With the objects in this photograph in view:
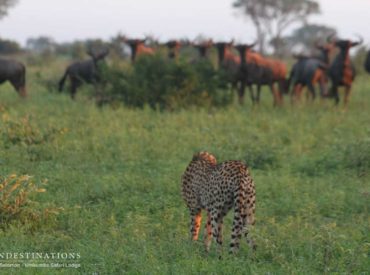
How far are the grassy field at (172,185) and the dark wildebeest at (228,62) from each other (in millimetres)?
2986

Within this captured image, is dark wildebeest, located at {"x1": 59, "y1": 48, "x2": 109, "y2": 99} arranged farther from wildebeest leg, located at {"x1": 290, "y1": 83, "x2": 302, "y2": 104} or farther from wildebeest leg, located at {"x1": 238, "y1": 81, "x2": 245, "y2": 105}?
wildebeest leg, located at {"x1": 290, "y1": 83, "x2": 302, "y2": 104}

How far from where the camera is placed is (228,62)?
19359 millimetres

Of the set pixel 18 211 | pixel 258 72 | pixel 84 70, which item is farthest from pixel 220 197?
pixel 84 70

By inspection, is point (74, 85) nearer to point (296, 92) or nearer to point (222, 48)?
point (222, 48)

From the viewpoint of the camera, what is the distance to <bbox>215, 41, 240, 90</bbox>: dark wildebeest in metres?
18.5

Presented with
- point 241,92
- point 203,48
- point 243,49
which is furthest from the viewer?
point 203,48

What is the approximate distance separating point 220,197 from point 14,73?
39.0 ft

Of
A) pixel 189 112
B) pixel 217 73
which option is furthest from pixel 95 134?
pixel 217 73

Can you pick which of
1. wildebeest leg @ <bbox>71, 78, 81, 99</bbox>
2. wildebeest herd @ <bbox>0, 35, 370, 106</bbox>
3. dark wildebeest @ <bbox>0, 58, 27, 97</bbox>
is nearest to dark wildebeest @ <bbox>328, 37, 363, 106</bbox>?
wildebeest herd @ <bbox>0, 35, 370, 106</bbox>

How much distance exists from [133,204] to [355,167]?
3.44m

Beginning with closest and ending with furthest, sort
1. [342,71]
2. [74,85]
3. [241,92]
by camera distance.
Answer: [342,71], [241,92], [74,85]

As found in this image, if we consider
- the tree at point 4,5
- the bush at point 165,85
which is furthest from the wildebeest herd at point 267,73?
the tree at point 4,5

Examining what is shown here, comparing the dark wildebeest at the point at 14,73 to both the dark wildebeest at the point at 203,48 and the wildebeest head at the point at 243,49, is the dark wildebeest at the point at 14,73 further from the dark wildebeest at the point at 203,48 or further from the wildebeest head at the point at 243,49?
the dark wildebeest at the point at 203,48

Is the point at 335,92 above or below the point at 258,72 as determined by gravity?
below
